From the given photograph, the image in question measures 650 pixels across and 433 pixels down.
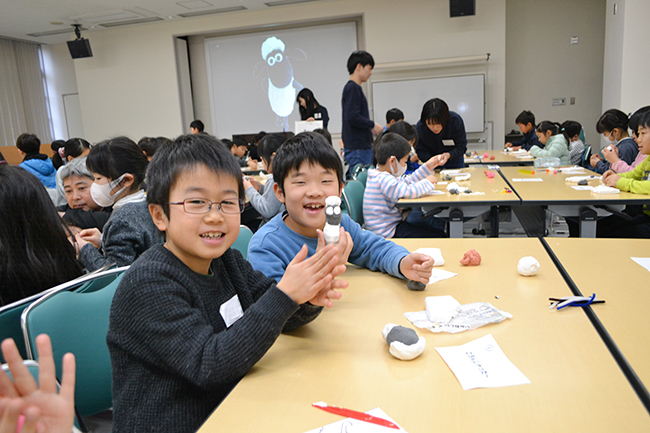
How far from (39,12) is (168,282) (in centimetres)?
823

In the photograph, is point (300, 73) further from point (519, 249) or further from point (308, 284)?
point (308, 284)

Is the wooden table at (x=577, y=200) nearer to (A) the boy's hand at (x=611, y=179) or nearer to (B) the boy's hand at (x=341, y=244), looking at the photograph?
(A) the boy's hand at (x=611, y=179)

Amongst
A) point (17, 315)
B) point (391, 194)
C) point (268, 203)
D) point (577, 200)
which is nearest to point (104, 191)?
point (17, 315)

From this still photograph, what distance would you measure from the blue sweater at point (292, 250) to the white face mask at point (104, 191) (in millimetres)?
976

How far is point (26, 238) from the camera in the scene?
4.48 ft

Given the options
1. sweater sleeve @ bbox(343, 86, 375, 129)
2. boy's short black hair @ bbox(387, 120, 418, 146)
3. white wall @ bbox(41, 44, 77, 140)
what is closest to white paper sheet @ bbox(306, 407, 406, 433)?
boy's short black hair @ bbox(387, 120, 418, 146)

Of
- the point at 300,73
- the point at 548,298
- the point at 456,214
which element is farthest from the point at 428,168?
the point at 300,73

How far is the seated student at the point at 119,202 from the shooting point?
5.59 ft

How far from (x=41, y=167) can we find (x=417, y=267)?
4550 mm

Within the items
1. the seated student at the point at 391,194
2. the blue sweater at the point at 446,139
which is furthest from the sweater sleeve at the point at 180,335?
the blue sweater at the point at 446,139

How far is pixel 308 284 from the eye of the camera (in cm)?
92

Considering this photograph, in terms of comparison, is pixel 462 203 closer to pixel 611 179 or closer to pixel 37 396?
pixel 611 179

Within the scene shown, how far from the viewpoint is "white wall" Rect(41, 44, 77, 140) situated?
31.7 ft

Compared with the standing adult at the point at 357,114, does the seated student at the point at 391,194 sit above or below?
below
